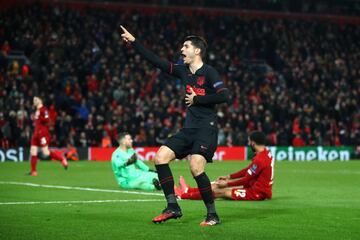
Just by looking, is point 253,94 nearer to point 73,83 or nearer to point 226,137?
point 226,137

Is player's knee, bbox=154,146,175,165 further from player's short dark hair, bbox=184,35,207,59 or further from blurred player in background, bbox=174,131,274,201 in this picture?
blurred player in background, bbox=174,131,274,201

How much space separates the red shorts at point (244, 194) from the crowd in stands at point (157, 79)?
747 inches

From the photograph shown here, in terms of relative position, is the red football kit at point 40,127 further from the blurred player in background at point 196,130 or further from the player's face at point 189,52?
the player's face at point 189,52

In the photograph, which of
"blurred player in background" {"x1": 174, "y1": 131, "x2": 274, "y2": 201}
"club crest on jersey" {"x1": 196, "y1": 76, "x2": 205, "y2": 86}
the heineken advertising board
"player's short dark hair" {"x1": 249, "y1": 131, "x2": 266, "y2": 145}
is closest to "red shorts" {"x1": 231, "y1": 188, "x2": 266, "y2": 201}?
"blurred player in background" {"x1": 174, "y1": 131, "x2": 274, "y2": 201}

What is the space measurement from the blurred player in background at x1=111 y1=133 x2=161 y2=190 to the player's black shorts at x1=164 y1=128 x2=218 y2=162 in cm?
690

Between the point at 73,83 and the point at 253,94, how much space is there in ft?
32.3

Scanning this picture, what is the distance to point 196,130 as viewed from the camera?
36.0 ft

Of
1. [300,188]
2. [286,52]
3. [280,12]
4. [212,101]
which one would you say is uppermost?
[280,12]

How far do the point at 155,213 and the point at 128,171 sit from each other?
19.6 feet

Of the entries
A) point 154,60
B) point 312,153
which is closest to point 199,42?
point 154,60

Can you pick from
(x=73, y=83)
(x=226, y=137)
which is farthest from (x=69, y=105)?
(x=226, y=137)

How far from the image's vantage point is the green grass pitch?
989cm

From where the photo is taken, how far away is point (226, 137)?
3722 centimetres

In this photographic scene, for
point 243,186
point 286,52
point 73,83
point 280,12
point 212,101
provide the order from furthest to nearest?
point 280,12
point 286,52
point 73,83
point 243,186
point 212,101
